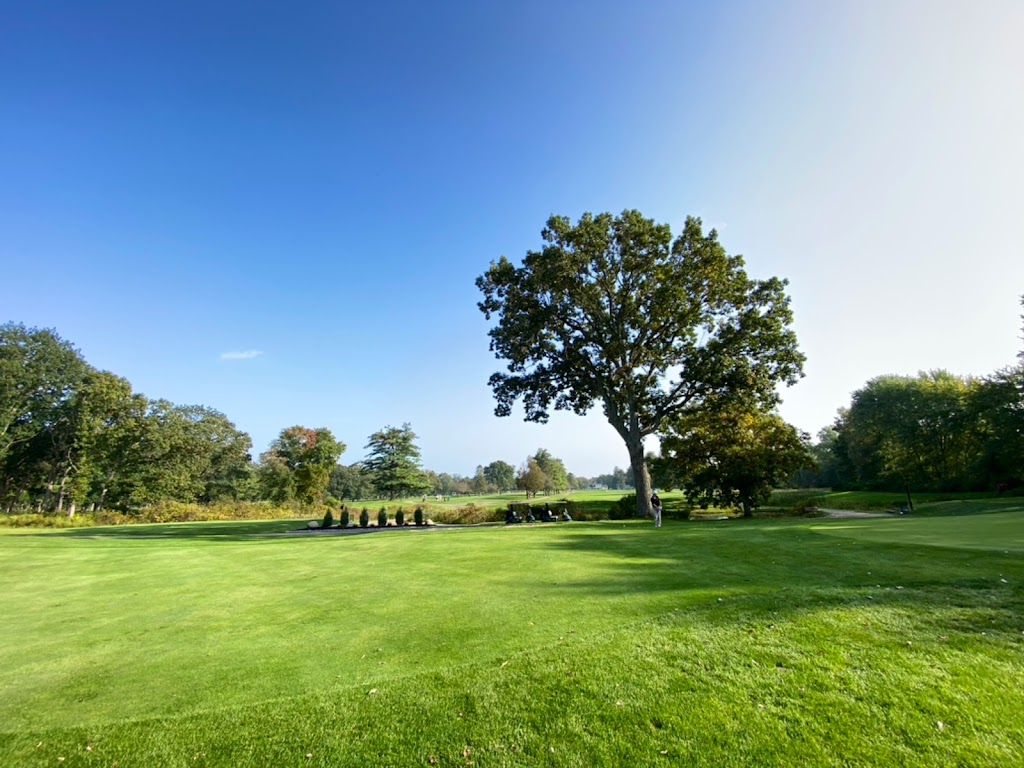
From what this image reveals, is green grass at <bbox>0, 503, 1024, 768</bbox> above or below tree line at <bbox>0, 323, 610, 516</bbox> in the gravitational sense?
below

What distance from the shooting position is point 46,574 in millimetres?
11180

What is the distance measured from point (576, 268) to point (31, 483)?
2810 inches

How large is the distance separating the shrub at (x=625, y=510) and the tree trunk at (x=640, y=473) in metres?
2.26

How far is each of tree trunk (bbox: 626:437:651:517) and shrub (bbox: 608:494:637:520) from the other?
7.43 ft

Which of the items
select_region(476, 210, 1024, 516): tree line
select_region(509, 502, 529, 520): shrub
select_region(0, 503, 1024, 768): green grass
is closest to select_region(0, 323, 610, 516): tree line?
select_region(509, 502, 529, 520): shrub

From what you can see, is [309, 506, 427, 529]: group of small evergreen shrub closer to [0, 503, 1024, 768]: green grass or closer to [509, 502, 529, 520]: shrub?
[509, 502, 529, 520]: shrub

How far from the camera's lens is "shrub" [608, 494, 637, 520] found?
29.7 metres

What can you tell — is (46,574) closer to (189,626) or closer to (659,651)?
(189,626)

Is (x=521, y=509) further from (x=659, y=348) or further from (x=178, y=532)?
(x=178, y=532)

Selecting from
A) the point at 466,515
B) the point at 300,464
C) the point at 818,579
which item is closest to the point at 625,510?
the point at 466,515

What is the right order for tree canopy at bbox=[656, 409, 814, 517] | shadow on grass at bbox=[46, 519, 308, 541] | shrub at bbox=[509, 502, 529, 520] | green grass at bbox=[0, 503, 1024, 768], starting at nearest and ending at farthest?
1. green grass at bbox=[0, 503, 1024, 768]
2. shadow on grass at bbox=[46, 519, 308, 541]
3. tree canopy at bbox=[656, 409, 814, 517]
4. shrub at bbox=[509, 502, 529, 520]

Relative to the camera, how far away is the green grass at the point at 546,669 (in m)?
3.59

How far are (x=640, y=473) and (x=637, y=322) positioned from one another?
28.4 feet

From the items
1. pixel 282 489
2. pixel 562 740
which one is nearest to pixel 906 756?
pixel 562 740
